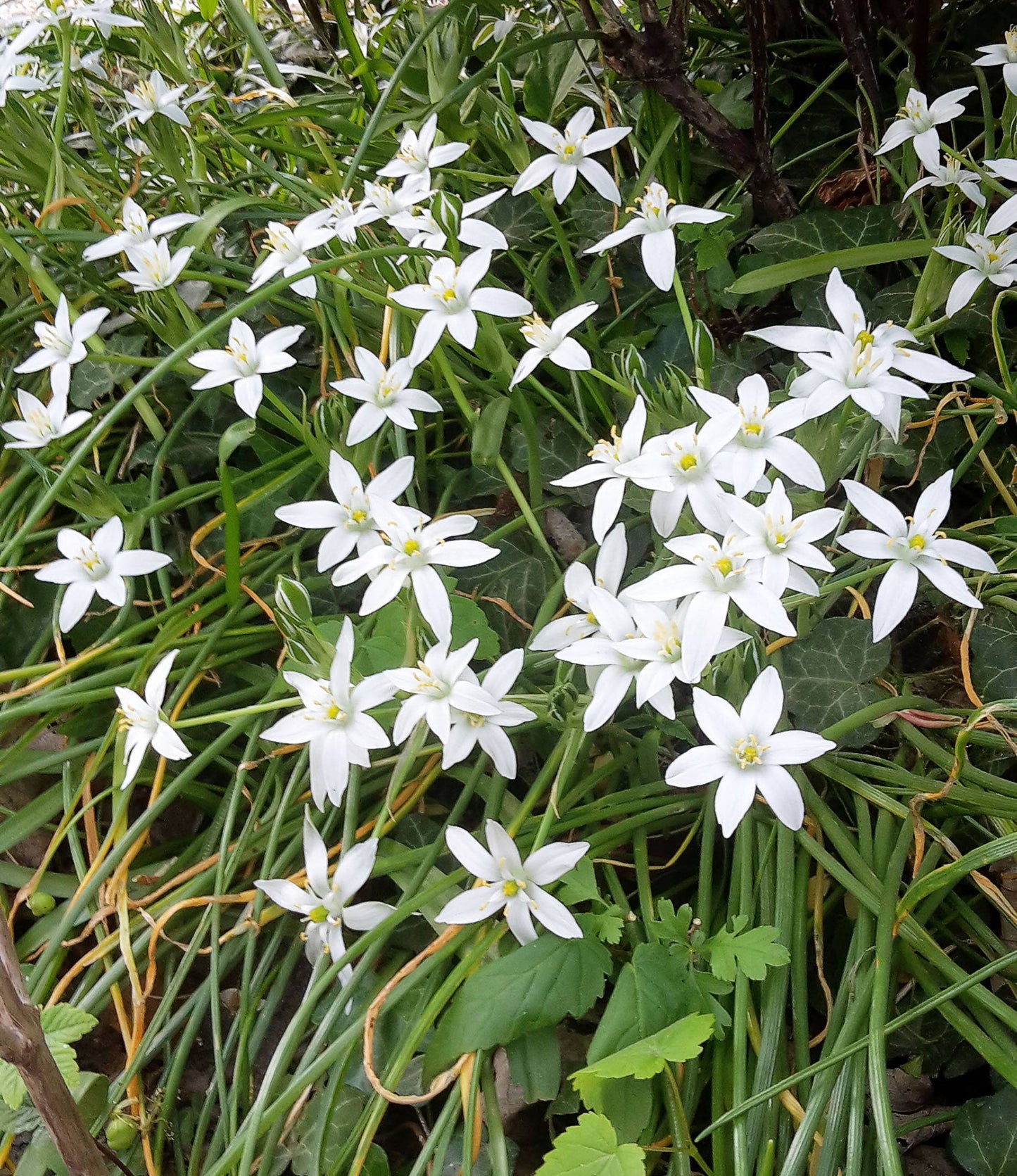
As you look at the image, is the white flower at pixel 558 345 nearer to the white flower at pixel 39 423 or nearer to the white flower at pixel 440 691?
the white flower at pixel 440 691

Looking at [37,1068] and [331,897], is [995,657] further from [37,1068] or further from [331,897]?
[37,1068]

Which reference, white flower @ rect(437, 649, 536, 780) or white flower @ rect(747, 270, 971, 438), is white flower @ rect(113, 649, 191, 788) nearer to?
white flower @ rect(437, 649, 536, 780)

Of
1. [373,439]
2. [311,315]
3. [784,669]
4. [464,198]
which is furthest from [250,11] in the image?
[784,669]

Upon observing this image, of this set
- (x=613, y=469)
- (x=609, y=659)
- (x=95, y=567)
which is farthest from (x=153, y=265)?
(x=609, y=659)

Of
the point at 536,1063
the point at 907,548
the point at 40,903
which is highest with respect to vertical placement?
the point at 907,548

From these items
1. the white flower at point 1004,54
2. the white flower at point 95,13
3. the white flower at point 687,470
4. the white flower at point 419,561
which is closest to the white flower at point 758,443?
Answer: the white flower at point 687,470

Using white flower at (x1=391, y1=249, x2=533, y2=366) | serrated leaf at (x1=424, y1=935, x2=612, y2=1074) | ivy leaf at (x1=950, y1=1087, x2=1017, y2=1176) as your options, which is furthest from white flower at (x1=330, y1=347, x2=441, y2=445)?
ivy leaf at (x1=950, y1=1087, x2=1017, y2=1176)
